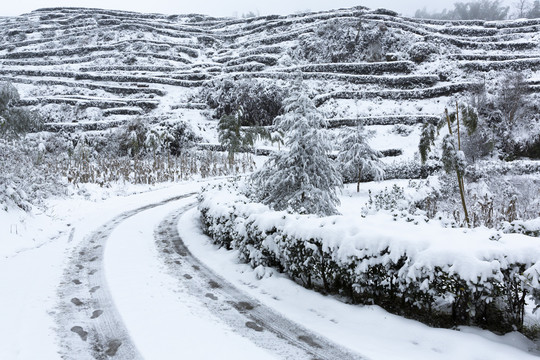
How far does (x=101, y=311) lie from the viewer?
4.81m

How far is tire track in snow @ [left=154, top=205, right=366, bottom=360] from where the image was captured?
381 cm

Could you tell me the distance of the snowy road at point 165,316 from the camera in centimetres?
383

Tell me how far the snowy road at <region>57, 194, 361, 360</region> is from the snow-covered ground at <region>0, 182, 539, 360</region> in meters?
0.02

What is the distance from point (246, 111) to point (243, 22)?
4990cm

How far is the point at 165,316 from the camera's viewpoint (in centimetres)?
468

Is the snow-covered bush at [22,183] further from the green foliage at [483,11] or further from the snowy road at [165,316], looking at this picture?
the green foliage at [483,11]

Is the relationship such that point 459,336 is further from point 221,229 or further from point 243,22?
point 243,22

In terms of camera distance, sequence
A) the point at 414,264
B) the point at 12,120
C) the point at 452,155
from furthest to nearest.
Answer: the point at 12,120 < the point at 452,155 < the point at 414,264

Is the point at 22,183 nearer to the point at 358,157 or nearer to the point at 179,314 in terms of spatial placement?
the point at 179,314

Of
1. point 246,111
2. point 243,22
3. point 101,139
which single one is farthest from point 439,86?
point 243,22

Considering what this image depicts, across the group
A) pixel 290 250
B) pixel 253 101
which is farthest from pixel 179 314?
pixel 253 101

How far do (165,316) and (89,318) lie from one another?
1.05 meters

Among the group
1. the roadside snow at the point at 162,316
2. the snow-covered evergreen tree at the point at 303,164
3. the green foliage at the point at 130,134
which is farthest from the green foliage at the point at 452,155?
the green foliage at the point at 130,134

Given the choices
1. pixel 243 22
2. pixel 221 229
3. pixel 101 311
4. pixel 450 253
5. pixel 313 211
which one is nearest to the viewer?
pixel 450 253
